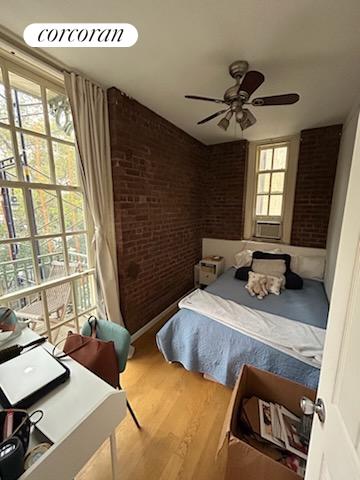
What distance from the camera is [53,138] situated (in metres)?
1.62

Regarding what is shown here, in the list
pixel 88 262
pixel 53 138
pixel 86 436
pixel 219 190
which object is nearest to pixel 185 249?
pixel 219 190

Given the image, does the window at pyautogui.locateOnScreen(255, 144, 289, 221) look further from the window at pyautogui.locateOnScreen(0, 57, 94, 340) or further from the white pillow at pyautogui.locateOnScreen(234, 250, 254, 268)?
the window at pyautogui.locateOnScreen(0, 57, 94, 340)

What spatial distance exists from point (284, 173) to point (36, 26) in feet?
10.1

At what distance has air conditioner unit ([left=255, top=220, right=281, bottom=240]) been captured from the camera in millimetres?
3220

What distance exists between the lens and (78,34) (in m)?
1.24

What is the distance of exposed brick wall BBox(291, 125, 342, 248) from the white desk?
10.1 feet

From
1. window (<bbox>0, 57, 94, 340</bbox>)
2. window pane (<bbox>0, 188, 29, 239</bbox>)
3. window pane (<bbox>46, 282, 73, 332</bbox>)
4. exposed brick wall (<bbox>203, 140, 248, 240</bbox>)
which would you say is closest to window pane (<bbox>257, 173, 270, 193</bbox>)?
exposed brick wall (<bbox>203, 140, 248, 240</bbox>)

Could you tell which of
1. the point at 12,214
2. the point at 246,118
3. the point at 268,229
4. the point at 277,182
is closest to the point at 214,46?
the point at 246,118

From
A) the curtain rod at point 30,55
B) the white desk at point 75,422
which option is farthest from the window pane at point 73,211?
the white desk at point 75,422

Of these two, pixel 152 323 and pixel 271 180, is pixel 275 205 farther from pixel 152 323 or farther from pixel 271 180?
pixel 152 323

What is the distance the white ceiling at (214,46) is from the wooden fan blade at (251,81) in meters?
0.17

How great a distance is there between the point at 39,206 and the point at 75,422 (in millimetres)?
1430

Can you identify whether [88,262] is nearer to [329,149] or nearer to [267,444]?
[267,444]

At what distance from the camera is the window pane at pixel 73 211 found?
69.3 inches
